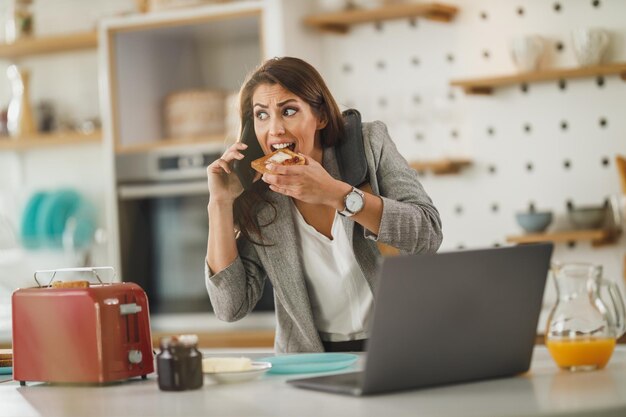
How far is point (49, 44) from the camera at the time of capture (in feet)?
16.8

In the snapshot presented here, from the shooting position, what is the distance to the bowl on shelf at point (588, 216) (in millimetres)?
4023

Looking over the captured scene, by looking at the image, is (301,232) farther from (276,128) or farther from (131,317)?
(131,317)

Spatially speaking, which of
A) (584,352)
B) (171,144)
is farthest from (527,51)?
(584,352)

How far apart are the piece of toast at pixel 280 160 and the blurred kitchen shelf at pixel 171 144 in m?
2.11

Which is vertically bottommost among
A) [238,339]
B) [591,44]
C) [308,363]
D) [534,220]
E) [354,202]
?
[238,339]

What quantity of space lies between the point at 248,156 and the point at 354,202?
0.38m

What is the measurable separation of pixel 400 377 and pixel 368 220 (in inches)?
27.6

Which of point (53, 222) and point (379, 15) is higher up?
point (379, 15)

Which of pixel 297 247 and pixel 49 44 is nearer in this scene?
pixel 297 247

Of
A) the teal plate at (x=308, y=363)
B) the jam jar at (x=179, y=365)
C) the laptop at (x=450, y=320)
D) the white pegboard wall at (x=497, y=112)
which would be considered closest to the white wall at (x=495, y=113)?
the white pegboard wall at (x=497, y=112)

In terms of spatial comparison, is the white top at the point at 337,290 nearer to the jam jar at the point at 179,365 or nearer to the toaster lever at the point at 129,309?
the toaster lever at the point at 129,309

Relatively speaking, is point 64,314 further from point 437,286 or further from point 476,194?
point 476,194

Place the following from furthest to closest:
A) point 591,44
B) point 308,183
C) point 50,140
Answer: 1. point 50,140
2. point 591,44
3. point 308,183

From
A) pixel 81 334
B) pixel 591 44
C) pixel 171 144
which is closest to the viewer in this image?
pixel 81 334
